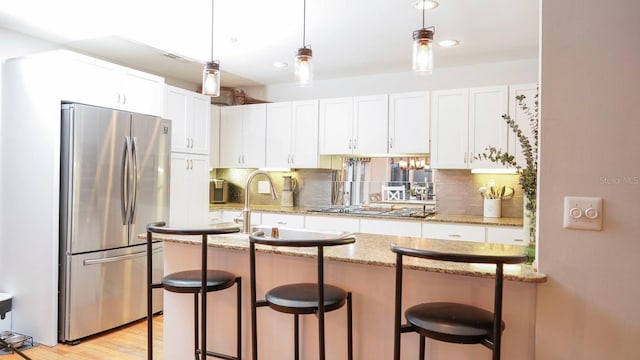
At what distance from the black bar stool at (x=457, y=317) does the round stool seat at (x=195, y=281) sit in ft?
3.05

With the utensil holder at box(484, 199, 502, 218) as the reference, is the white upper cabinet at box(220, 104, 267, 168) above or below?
above

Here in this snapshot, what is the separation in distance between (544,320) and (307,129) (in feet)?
11.5

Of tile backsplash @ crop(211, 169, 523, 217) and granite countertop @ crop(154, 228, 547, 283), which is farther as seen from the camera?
tile backsplash @ crop(211, 169, 523, 217)

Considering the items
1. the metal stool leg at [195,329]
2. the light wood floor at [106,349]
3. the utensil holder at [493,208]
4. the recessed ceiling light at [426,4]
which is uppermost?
the recessed ceiling light at [426,4]

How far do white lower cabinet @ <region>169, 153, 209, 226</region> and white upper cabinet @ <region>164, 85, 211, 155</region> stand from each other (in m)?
0.11

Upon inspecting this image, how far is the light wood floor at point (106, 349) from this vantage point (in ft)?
9.55

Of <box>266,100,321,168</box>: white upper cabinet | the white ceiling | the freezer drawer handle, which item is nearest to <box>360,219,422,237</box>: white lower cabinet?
<box>266,100,321,168</box>: white upper cabinet

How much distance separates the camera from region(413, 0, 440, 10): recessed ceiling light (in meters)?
2.82

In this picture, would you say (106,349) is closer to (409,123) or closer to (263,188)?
(263,188)

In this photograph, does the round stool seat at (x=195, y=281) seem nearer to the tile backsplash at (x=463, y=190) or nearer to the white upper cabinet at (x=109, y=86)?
the white upper cabinet at (x=109, y=86)

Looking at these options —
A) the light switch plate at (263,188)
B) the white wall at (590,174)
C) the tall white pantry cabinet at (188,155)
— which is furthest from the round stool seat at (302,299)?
the light switch plate at (263,188)

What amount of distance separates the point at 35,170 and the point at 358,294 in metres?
2.69

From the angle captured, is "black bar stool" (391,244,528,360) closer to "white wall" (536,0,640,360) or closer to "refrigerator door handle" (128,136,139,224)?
"white wall" (536,0,640,360)

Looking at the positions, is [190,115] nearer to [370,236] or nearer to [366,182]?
[366,182]
